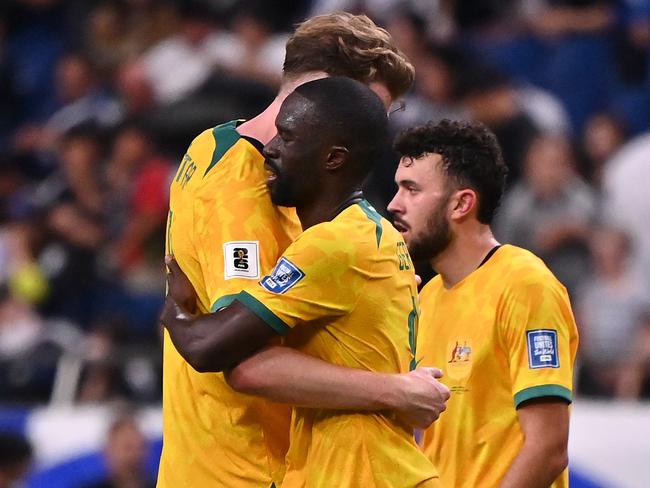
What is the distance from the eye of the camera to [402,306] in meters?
3.34

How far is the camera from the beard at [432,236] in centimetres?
434

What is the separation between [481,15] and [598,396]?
13.2ft

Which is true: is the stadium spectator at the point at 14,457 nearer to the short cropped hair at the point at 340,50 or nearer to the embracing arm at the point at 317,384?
the embracing arm at the point at 317,384

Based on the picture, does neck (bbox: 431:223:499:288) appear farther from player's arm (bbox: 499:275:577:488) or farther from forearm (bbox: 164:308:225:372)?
forearm (bbox: 164:308:225:372)

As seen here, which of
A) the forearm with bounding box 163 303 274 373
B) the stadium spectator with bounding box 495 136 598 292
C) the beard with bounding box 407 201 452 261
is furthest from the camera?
the stadium spectator with bounding box 495 136 598 292

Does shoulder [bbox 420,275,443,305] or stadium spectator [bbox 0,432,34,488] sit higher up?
shoulder [bbox 420,275,443,305]

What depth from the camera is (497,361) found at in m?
4.12

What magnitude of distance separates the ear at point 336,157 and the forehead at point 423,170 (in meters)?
1.11

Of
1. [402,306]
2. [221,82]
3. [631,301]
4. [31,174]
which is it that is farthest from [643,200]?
[402,306]

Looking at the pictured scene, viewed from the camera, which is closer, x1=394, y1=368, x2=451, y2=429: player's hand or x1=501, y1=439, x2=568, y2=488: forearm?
x1=394, y1=368, x2=451, y2=429: player's hand

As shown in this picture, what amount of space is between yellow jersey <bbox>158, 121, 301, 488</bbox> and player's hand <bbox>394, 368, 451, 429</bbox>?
0.39 metres

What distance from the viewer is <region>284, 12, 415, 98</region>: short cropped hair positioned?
11.5ft

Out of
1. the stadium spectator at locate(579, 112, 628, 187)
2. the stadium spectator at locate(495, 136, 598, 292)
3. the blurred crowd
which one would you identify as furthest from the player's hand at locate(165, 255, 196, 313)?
the stadium spectator at locate(579, 112, 628, 187)

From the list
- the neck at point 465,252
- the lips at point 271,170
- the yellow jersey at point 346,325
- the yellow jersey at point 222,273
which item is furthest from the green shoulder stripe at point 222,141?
the neck at point 465,252
